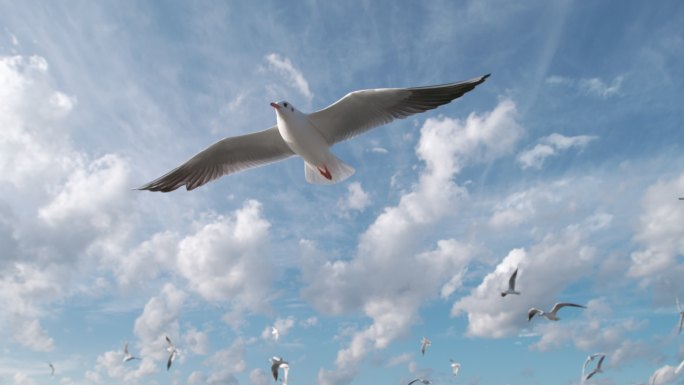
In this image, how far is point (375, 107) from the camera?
1201 centimetres

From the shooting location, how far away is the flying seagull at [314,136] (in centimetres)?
1165

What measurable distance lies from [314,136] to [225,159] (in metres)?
2.48

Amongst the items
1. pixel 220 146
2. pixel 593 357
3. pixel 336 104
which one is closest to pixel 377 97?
pixel 336 104

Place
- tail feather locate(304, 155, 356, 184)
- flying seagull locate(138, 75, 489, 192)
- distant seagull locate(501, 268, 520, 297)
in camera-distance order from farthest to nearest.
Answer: distant seagull locate(501, 268, 520, 297) < tail feather locate(304, 155, 356, 184) < flying seagull locate(138, 75, 489, 192)

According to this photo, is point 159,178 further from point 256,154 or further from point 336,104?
point 336,104

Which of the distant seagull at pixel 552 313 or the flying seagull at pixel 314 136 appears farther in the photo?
the distant seagull at pixel 552 313

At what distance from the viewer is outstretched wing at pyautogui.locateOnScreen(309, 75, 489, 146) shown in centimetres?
1145

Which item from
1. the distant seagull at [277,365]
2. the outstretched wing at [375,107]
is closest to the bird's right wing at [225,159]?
the outstretched wing at [375,107]

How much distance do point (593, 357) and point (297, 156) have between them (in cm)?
1125

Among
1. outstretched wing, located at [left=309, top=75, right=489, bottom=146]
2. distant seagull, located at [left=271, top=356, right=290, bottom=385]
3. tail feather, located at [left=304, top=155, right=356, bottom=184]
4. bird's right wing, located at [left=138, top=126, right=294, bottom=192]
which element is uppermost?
bird's right wing, located at [left=138, top=126, right=294, bottom=192]

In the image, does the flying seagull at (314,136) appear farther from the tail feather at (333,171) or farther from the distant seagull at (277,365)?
the distant seagull at (277,365)

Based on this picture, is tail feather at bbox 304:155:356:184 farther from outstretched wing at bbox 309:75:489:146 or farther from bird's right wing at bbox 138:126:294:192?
bird's right wing at bbox 138:126:294:192

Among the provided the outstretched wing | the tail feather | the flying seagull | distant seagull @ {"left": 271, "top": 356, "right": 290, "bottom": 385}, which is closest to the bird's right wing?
the flying seagull

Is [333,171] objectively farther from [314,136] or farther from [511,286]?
[511,286]
